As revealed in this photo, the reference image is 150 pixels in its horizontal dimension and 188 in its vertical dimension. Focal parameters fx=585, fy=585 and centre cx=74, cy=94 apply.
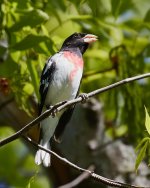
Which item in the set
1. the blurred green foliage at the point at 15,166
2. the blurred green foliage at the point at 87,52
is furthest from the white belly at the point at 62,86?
the blurred green foliage at the point at 15,166

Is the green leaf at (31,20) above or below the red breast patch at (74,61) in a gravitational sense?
above

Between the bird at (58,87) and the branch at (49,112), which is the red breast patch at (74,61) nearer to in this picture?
the bird at (58,87)

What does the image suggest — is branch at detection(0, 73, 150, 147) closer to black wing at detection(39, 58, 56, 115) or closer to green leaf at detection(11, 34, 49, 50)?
green leaf at detection(11, 34, 49, 50)

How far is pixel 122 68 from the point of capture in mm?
3338

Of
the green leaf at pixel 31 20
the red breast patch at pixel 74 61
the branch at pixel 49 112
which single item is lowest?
the red breast patch at pixel 74 61

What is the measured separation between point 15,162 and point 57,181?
3.33ft

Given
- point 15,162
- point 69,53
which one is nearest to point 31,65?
point 69,53

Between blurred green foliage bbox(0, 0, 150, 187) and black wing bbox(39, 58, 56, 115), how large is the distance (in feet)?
0.15

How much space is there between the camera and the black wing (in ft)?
10.0

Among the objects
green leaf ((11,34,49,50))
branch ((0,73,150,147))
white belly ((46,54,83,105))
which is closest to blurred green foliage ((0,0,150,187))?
green leaf ((11,34,49,50))

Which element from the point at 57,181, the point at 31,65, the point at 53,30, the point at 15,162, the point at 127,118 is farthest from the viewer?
the point at 15,162

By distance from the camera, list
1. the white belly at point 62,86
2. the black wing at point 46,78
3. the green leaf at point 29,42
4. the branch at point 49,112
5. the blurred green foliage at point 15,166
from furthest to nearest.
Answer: the blurred green foliage at point 15,166, the white belly at point 62,86, the black wing at point 46,78, the green leaf at point 29,42, the branch at point 49,112

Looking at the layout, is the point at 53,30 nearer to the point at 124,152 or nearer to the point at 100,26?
the point at 100,26

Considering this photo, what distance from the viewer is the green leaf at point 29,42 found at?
2.79 metres
